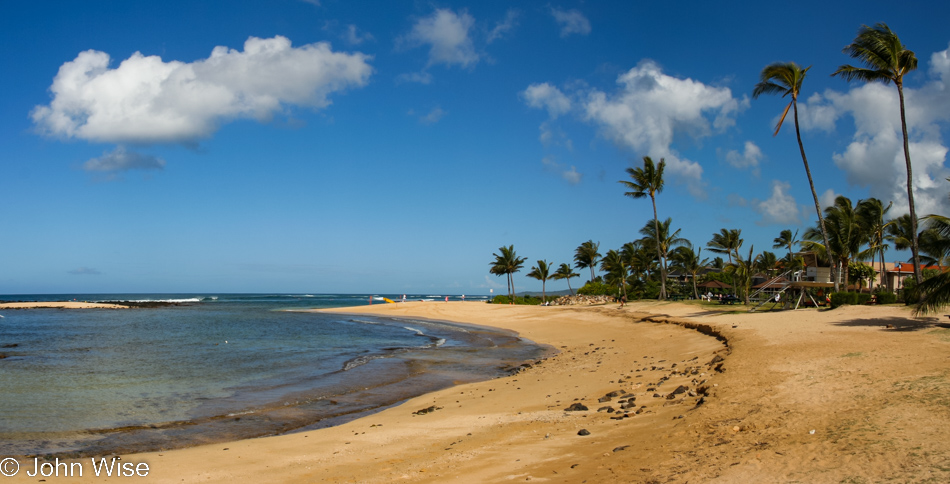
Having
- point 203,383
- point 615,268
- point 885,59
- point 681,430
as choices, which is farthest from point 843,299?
point 615,268

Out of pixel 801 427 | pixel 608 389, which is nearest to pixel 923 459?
pixel 801 427

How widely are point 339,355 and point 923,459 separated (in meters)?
20.4

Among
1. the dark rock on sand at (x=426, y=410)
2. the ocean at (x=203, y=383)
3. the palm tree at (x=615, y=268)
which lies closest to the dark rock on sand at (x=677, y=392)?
the dark rock on sand at (x=426, y=410)

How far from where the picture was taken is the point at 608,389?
1107 centimetres

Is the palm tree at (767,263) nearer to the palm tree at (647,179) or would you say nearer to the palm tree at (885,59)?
the palm tree at (647,179)

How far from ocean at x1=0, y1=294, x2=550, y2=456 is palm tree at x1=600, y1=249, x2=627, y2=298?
32016 millimetres

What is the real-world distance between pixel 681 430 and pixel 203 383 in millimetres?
14173

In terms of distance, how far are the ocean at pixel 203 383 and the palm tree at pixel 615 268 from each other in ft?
105

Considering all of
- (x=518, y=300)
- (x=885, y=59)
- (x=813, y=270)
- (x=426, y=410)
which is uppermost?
(x=885, y=59)

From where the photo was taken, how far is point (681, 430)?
6637mm

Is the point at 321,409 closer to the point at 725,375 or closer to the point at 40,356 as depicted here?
the point at 725,375

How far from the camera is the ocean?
10158 mm

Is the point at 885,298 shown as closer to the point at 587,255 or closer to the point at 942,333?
the point at 942,333

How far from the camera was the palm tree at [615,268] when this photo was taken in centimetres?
5822
